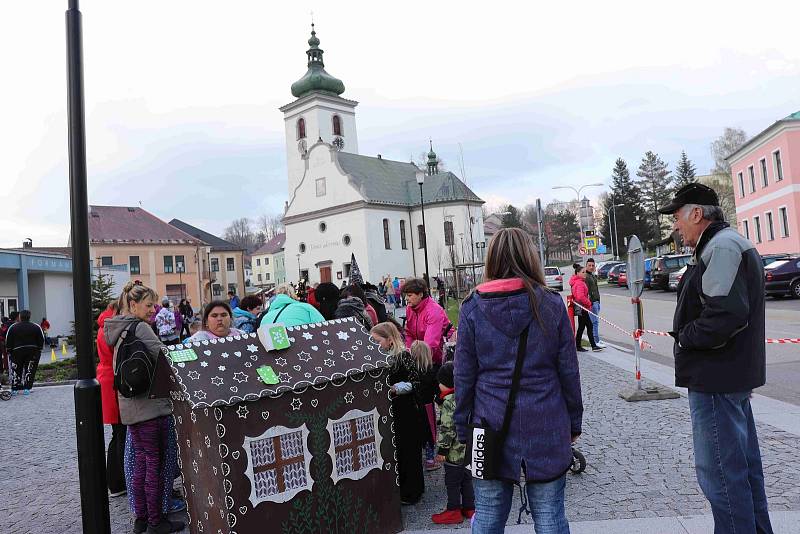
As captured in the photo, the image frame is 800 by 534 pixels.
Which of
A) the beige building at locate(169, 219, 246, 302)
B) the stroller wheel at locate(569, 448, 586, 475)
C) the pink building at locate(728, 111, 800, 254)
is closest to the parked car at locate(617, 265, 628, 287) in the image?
the pink building at locate(728, 111, 800, 254)

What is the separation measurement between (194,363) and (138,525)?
2.02 meters

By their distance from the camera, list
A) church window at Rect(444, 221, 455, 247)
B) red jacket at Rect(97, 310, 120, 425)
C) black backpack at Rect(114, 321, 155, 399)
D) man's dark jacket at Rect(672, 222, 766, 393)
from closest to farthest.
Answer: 1. man's dark jacket at Rect(672, 222, 766, 393)
2. black backpack at Rect(114, 321, 155, 399)
3. red jacket at Rect(97, 310, 120, 425)
4. church window at Rect(444, 221, 455, 247)

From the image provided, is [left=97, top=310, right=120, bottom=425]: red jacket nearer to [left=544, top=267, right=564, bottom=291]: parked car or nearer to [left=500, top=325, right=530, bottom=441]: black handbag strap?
[left=500, top=325, right=530, bottom=441]: black handbag strap

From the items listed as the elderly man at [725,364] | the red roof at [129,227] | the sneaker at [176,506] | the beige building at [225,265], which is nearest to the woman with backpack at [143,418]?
the sneaker at [176,506]

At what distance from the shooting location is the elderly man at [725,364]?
3.21m

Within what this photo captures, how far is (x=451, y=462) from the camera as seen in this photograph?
15.3 feet

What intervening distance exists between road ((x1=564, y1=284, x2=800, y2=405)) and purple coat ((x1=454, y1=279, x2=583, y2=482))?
658cm

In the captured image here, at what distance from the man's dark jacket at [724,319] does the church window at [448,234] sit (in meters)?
57.6

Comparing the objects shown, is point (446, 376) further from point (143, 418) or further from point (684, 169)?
point (684, 169)

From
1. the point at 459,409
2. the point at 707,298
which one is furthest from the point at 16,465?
the point at 707,298

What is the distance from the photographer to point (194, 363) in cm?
378

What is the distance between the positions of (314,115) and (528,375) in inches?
2519

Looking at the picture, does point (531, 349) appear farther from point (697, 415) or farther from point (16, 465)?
point (16, 465)

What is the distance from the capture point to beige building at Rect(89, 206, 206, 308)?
62.2 m
